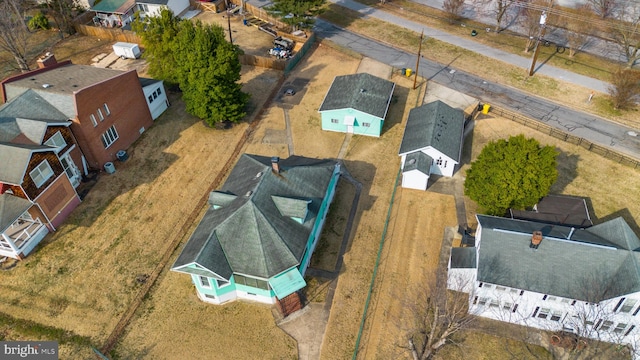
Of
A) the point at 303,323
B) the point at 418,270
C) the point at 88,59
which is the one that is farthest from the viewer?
the point at 88,59

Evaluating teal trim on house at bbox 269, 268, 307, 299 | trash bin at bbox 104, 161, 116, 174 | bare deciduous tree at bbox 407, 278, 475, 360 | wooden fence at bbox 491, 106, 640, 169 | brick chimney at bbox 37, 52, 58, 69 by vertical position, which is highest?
brick chimney at bbox 37, 52, 58, 69

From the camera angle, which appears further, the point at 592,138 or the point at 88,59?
the point at 88,59

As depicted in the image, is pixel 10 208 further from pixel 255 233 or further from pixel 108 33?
pixel 108 33

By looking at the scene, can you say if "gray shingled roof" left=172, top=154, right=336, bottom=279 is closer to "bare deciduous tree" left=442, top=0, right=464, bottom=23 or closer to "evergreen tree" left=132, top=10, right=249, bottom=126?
"evergreen tree" left=132, top=10, right=249, bottom=126

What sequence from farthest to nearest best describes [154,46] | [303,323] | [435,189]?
[154,46], [435,189], [303,323]

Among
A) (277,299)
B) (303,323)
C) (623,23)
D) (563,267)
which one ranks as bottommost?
(303,323)

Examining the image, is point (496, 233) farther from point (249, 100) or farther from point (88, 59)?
point (88, 59)

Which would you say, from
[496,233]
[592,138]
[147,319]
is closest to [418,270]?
[496,233]

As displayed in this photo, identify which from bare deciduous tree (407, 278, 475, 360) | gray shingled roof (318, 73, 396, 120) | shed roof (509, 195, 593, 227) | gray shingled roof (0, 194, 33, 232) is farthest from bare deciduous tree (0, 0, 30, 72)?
shed roof (509, 195, 593, 227)
